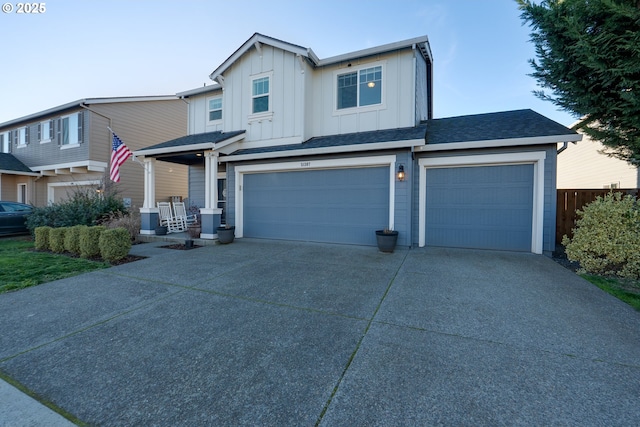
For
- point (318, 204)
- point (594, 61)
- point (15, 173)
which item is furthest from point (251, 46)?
point (15, 173)

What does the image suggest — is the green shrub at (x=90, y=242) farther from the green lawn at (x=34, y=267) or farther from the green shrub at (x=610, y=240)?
the green shrub at (x=610, y=240)

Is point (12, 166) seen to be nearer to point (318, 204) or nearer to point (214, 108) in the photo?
point (214, 108)

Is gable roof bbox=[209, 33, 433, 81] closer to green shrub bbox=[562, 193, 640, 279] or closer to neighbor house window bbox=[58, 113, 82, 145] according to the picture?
green shrub bbox=[562, 193, 640, 279]

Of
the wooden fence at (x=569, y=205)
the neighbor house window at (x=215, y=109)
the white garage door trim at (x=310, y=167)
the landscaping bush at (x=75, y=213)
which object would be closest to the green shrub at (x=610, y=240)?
the wooden fence at (x=569, y=205)

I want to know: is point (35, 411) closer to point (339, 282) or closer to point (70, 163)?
point (339, 282)

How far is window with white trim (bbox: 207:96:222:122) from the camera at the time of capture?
35.2 feet

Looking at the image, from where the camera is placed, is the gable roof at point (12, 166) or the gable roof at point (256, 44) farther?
the gable roof at point (12, 166)

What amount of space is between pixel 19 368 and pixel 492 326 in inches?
186

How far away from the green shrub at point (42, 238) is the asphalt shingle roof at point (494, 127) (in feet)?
36.3

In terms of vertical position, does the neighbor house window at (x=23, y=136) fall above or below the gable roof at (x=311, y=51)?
below

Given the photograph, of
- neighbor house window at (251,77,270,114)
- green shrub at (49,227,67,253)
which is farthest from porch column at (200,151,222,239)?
green shrub at (49,227,67,253)

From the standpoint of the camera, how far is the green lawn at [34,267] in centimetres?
480

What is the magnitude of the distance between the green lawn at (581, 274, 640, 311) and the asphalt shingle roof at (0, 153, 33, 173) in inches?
919

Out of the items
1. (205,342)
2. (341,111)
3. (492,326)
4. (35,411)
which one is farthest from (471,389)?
(341,111)
